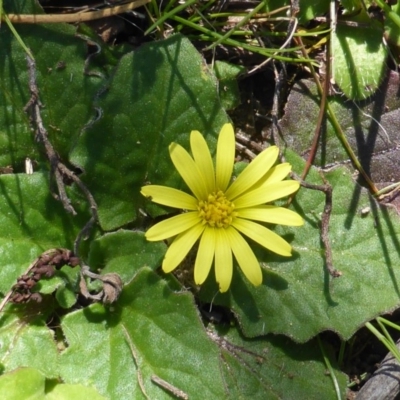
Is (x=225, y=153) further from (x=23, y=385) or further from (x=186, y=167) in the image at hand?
(x=23, y=385)

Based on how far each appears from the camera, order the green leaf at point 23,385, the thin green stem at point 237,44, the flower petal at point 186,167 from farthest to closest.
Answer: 1. the thin green stem at point 237,44
2. the flower petal at point 186,167
3. the green leaf at point 23,385

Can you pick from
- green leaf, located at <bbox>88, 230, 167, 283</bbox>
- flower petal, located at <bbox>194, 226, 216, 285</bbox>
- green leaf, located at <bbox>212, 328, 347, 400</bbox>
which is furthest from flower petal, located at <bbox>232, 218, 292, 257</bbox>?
green leaf, located at <bbox>212, 328, 347, 400</bbox>

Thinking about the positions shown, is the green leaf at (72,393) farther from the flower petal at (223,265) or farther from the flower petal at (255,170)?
the flower petal at (255,170)

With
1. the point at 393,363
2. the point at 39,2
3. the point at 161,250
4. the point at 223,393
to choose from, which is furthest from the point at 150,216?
the point at 393,363

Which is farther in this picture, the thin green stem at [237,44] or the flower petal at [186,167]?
the thin green stem at [237,44]

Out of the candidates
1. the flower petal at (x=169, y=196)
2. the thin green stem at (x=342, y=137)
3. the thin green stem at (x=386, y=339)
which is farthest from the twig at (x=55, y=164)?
the thin green stem at (x=386, y=339)

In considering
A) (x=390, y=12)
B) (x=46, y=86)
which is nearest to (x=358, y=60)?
(x=390, y=12)

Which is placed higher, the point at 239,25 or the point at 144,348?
the point at 239,25

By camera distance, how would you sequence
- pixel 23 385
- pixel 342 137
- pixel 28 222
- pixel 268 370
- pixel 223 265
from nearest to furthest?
pixel 23 385 → pixel 223 265 → pixel 28 222 → pixel 268 370 → pixel 342 137
